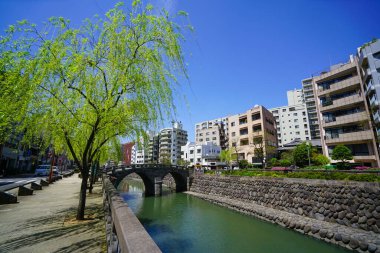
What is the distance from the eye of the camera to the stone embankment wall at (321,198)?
1294 cm

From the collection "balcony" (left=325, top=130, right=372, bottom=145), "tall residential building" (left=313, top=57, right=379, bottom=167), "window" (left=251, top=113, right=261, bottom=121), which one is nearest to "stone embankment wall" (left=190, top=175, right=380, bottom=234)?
"balcony" (left=325, top=130, right=372, bottom=145)

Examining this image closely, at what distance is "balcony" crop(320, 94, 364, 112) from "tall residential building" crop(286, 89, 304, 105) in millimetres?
53170

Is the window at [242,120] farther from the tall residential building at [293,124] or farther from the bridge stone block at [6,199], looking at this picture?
the bridge stone block at [6,199]

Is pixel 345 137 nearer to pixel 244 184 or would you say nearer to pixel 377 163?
pixel 377 163

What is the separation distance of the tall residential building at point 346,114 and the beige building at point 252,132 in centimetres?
1282

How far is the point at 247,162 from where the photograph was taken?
142 ft

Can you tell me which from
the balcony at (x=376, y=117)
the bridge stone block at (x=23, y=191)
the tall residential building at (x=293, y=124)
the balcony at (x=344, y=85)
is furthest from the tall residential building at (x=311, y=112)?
the bridge stone block at (x=23, y=191)

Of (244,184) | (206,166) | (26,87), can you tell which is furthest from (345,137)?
(206,166)

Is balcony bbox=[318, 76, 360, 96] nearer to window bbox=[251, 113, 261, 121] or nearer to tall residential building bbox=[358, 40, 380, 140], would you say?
tall residential building bbox=[358, 40, 380, 140]

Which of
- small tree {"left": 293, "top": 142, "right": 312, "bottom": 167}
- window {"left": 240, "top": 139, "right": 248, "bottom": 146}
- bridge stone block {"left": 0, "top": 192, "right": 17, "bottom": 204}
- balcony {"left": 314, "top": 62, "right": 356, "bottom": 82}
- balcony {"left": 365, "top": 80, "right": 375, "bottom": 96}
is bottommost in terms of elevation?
bridge stone block {"left": 0, "top": 192, "right": 17, "bottom": 204}

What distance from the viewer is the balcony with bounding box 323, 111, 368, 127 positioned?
2724 centimetres

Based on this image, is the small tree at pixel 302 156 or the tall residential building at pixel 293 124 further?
the tall residential building at pixel 293 124

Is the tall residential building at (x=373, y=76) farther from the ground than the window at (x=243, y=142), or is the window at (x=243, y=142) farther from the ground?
the tall residential building at (x=373, y=76)

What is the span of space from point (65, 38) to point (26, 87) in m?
2.14
